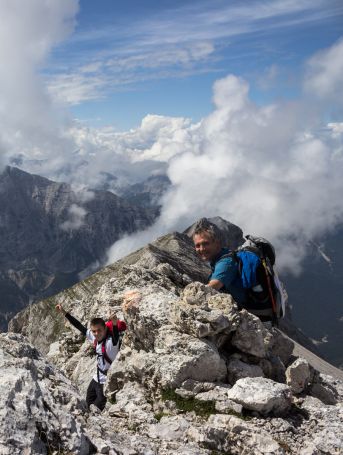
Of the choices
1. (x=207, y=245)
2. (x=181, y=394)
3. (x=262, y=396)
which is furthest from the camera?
(x=207, y=245)

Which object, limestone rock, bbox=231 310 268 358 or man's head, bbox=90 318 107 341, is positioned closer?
limestone rock, bbox=231 310 268 358

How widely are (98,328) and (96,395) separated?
2.79m

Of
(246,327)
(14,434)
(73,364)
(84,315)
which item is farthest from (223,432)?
(84,315)

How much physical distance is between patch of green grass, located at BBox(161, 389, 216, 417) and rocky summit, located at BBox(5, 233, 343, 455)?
0.04 metres

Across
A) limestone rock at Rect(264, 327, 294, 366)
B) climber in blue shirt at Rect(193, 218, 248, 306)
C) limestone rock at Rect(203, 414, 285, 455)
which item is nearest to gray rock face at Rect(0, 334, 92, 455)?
limestone rock at Rect(203, 414, 285, 455)

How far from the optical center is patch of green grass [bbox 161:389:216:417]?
1312cm

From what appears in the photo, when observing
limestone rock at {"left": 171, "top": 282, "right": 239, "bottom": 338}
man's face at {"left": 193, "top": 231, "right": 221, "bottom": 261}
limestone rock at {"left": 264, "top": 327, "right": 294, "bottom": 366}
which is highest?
man's face at {"left": 193, "top": 231, "right": 221, "bottom": 261}

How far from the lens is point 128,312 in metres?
18.1

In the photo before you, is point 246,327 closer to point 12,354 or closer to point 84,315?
point 12,354

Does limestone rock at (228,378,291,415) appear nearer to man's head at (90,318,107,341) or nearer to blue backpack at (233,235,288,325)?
blue backpack at (233,235,288,325)

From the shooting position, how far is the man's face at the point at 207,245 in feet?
49.5

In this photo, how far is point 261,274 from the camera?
15141 mm

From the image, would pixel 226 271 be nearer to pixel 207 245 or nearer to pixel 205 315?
pixel 207 245

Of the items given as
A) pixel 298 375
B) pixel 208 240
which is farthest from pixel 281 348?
pixel 208 240
